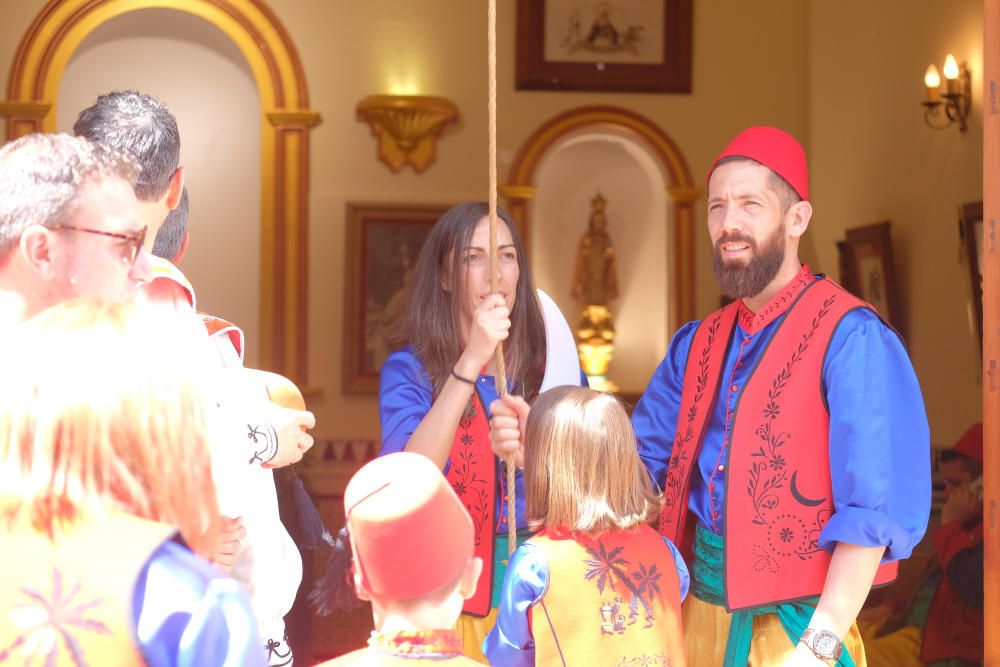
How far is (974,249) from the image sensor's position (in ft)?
18.0

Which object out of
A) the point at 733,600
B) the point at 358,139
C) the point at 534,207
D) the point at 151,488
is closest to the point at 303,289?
the point at 358,139

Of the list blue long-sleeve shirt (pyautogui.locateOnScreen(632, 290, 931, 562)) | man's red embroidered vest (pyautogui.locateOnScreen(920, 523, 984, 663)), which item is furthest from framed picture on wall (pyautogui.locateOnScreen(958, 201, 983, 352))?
blue long-sleeve shirt (pyautogui.locateOnScreen(632, 290, 931, 562))

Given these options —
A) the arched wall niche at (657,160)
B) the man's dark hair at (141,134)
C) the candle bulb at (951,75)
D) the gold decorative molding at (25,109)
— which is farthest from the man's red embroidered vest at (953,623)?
the gold decorative molding at (25,109)

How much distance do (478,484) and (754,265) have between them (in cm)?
77

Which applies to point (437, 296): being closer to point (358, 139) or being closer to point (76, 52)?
point (358, 139)

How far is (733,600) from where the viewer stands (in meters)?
2.53

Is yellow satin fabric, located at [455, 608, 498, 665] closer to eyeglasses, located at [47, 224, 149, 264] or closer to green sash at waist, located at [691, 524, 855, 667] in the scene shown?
green sash at waist, located at [691, 524, 855, 667]

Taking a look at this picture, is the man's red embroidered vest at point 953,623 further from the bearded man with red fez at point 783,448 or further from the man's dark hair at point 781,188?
the man's dark hair at point 781,188

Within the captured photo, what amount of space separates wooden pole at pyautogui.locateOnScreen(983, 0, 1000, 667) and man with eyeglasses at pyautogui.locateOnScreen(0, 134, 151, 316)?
1791 millimetres

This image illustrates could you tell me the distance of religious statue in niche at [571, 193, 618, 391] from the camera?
8000 mm

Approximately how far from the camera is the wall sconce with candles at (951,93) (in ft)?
18.6

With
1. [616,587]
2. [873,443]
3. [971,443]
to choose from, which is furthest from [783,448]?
[971,443]

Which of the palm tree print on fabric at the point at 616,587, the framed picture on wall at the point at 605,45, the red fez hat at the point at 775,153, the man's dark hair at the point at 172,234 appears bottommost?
the palm tree print on fabric at the point at 616,587

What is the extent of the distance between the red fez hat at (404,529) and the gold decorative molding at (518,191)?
6.11 metres
